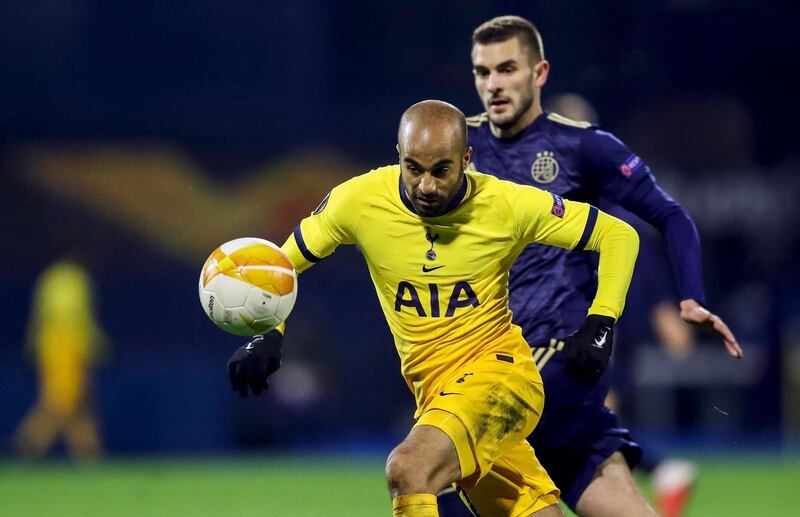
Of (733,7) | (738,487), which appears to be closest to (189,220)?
(733,7)

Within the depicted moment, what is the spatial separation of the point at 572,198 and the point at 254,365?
64.4 inches

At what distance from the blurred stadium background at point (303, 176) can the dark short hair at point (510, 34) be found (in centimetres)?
843

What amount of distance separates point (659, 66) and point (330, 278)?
5.27 metres

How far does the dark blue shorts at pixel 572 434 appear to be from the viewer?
5.48 m

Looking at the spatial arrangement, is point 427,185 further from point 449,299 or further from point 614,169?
point 614,169

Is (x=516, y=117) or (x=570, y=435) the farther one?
(x=516, y=117)

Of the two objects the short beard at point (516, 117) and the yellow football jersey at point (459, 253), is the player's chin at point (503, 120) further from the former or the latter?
the yellow football jersey at point (459, 253)

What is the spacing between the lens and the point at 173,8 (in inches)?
792

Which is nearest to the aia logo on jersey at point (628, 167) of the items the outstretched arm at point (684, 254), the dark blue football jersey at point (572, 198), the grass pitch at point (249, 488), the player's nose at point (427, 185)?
the dark blue football jersey at point (572, 198)

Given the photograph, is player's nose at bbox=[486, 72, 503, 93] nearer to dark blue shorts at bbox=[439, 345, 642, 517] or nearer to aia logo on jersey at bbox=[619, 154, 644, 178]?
aia logo on jersey at bbox=[619, 154, 644, 178]

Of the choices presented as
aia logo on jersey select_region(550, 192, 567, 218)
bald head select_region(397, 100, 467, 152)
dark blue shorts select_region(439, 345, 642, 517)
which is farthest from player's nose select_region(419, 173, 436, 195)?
dark blue shorts select_region(439, 345, 642, 517)

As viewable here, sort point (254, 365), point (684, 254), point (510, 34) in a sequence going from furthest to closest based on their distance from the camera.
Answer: point (510, 34)
point (684, 254)
point (254, 365)

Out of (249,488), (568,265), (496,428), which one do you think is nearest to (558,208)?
(568,265)

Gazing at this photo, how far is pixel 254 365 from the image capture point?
4863 mm
